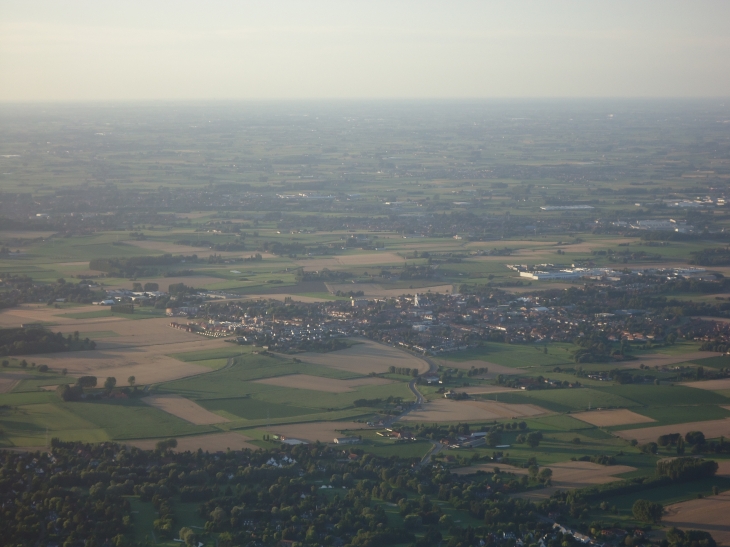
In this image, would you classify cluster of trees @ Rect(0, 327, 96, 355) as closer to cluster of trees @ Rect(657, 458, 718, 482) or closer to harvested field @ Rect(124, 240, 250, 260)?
cluster of trees @ Rect(657, 458, 718, 482)

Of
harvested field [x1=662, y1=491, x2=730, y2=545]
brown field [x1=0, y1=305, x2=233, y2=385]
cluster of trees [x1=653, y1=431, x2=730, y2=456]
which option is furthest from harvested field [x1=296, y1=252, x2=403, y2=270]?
harvested field [x1=662, y1=491, x2=730, y2=545]

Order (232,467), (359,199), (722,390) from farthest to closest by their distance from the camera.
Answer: (359,199), (722,390), (232,467)

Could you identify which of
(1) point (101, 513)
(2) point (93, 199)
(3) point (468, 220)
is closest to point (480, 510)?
(1) point (101, 513)

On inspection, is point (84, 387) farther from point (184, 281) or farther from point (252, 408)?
point (184, 281)

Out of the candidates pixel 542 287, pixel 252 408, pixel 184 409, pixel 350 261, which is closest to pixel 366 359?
pixel 252 408

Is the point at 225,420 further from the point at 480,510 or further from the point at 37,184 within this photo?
the point at 37,184

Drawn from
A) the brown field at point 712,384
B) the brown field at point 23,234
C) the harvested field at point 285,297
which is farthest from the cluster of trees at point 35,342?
the brown field at point 23,234
